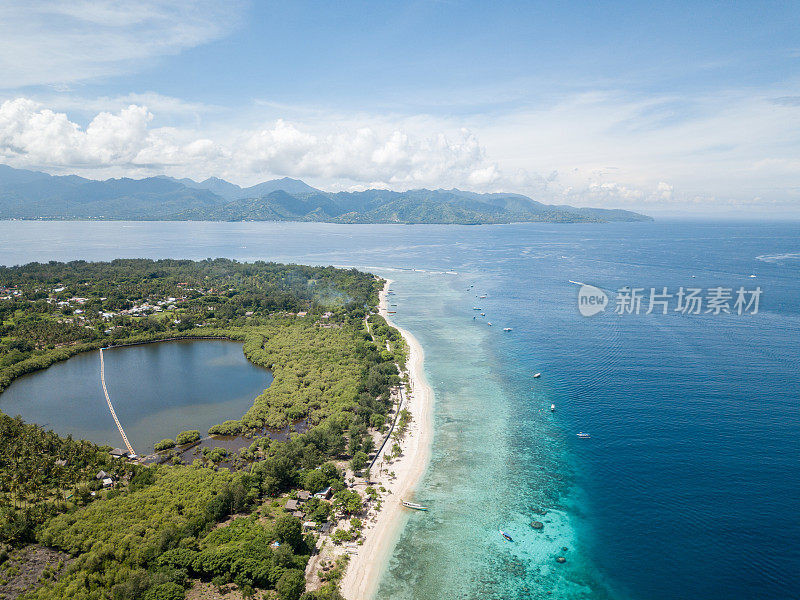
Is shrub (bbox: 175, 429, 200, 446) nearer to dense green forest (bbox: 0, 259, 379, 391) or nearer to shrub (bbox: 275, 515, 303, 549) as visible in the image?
shrub (bbox: 275, 515, 303, 549)

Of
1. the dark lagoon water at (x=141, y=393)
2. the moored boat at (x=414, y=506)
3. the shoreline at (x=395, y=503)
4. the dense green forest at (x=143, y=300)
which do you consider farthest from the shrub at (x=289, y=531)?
the dense green forest at (x=143, y=300)

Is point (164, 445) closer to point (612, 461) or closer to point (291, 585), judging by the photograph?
point (291, 585)

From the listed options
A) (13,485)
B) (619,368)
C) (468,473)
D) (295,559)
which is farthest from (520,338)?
(13,485)

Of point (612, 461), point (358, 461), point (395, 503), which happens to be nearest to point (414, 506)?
point (395, 503)

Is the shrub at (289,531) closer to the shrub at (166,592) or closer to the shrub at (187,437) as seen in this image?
the shrub at (166,592)

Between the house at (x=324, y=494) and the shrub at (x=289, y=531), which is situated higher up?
the shrub at (x=289, y=531)

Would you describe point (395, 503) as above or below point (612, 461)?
below
